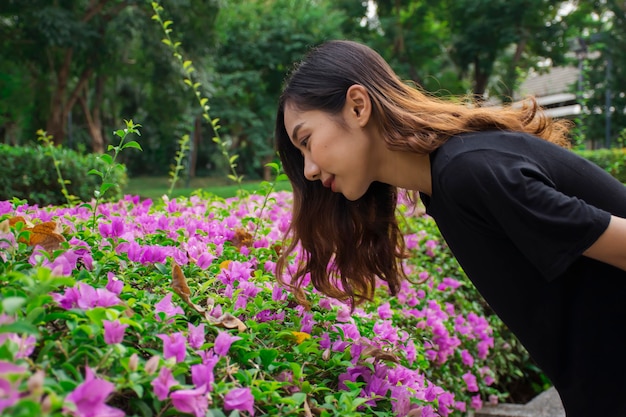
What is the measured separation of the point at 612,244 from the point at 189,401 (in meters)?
0.97

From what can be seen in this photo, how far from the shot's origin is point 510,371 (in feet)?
11.1

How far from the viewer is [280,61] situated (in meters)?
22.1

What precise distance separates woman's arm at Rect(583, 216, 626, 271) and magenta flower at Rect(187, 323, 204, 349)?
858mm

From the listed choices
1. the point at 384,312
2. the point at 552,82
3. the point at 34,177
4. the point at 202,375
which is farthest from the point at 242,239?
the point at 552,82

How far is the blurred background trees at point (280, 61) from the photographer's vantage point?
17.2m

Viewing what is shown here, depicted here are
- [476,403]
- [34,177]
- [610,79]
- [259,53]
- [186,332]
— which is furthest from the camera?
[259,53]

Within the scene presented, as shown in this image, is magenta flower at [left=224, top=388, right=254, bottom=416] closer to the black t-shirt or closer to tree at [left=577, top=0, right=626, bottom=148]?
the black t-shirt

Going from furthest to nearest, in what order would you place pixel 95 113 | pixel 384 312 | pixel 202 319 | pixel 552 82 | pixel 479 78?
pixel 552 82 → pixel 479 78 → pixel 95 113 → pixel 384 312 → pixel 202 319

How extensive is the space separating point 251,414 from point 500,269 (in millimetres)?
836

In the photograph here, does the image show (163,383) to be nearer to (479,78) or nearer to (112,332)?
(112,332)

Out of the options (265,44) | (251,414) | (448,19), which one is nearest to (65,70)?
(265,44)

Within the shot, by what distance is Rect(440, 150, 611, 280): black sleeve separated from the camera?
52.9 inches

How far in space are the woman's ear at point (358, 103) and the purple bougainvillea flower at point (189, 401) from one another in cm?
97

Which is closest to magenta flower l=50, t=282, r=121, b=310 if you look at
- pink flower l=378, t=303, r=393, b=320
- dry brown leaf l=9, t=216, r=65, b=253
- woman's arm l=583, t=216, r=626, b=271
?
dry brown leaf l=9, t=216, r=65, b=253
